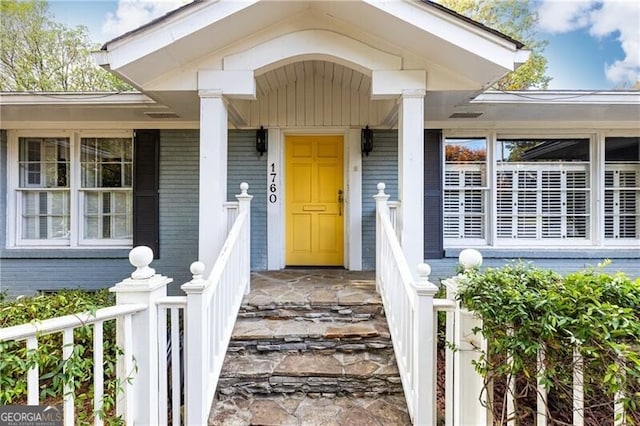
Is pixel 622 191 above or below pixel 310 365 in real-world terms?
above

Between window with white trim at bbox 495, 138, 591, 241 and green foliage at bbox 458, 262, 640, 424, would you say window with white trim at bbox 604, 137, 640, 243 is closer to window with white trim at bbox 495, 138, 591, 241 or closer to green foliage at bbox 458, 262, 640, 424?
window with white trim at bbox 495, 138, 591, 241

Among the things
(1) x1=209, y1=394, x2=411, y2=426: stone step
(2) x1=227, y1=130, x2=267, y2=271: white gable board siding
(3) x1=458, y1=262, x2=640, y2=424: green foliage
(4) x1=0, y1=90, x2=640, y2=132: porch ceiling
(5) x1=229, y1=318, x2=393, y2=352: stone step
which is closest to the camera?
(3) x1=458, y1=262, x2=640, y2=424: green foliage

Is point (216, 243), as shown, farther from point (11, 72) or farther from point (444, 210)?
point (11, 72)

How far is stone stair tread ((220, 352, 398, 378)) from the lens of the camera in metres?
2.69

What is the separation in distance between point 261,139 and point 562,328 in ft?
13.6

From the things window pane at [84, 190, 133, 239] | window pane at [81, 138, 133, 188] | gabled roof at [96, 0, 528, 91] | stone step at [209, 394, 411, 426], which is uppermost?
gabled roof at [96, 0, 528, 91]

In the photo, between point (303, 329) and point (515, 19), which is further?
point (515, 19)

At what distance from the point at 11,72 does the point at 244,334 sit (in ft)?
54.3

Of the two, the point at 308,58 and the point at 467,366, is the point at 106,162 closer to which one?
the point at 308,58

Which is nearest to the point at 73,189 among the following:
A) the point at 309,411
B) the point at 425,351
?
the point at 309,411

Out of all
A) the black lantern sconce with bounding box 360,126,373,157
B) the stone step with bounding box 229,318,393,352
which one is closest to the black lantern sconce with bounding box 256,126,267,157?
the black lantern sconce with bounding box 360,126,373,157

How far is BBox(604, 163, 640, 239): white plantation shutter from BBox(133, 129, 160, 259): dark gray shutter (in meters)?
6.64

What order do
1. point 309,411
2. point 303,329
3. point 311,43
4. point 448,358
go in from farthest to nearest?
1. point 311,43
2. point 303,329
3. point 309,411
4. point 448,358

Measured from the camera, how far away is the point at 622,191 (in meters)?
5.14
